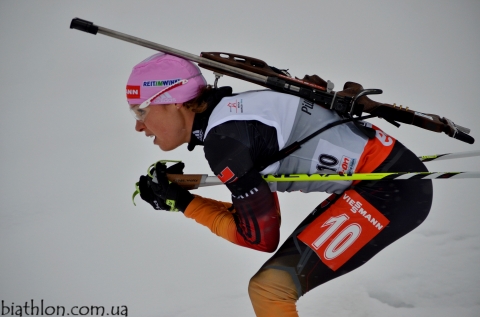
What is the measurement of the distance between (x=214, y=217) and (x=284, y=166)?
0.52m

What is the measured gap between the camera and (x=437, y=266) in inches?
145

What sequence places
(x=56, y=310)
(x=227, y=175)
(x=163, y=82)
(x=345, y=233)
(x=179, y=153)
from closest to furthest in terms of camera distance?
(x=227, y=175) → (x=345, y=233) → (x=163, y=82) → (x=56, y=310) → (x=179, y=153)

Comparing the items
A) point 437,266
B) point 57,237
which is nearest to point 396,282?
point 437,266

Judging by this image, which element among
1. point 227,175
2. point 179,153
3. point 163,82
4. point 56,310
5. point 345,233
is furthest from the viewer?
point 179,153

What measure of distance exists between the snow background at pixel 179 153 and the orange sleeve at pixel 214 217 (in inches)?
25.1

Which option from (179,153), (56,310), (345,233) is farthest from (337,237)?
(179,153)

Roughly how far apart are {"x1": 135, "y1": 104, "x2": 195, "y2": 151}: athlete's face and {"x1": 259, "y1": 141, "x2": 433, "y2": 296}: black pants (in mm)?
698

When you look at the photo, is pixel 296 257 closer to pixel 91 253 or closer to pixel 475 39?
pixel 91 253

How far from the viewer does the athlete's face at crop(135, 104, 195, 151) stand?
9.09ft

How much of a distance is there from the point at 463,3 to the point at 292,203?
3300 mm

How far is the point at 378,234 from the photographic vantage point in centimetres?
263

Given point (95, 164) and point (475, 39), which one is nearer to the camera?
point (95, 164)

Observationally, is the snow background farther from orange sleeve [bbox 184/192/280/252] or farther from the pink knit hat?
the pink knit hat

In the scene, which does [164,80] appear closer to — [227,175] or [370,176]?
[227,175]
